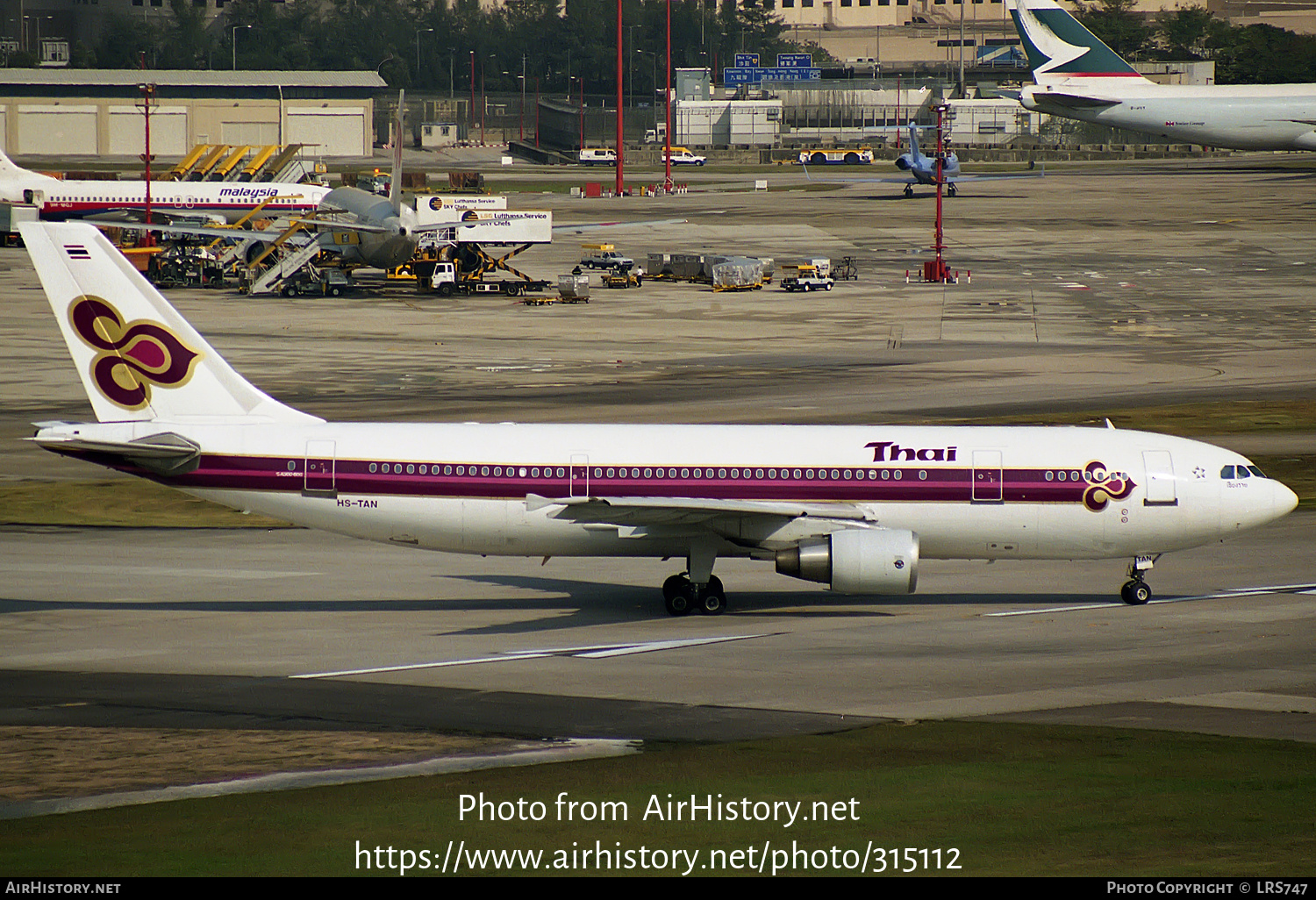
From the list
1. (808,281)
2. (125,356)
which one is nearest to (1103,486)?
(125,356)

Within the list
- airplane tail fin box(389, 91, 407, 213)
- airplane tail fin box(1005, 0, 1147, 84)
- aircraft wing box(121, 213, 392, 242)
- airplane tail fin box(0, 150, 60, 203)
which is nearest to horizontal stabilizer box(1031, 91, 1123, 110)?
airplane tail fin box(1005, 0, 1147, 84)

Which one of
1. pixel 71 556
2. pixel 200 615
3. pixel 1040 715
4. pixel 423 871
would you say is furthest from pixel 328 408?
pixel 423 871

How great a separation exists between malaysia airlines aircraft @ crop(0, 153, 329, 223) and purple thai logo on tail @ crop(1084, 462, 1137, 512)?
338ft

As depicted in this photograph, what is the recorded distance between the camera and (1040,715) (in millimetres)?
27078

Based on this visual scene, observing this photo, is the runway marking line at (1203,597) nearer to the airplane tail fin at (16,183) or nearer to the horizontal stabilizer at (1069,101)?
the airplane tail fin at (16,183)

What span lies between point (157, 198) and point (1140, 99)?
113m

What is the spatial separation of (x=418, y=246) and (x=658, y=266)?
62.3 ft

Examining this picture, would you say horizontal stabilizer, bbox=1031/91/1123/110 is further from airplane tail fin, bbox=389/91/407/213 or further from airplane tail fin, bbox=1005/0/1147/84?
airplane tail fin, bbox=389/91/407/213

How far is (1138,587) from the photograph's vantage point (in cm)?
3700

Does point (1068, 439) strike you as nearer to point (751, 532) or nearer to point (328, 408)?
point (751, 532)

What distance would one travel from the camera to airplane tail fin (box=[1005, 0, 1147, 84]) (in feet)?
594

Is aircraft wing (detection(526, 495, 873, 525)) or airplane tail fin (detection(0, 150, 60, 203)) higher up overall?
airplane tail fin (detection(0, 150, 60, 203))

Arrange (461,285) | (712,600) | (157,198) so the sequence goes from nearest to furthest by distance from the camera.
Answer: (712,600) → (461,285) → (157,198)

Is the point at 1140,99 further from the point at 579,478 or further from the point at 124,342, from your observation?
the point at 124,342
